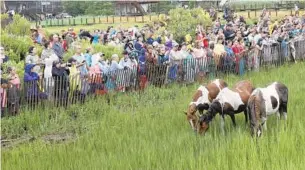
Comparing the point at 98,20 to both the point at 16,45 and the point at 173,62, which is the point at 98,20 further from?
the point at 173,62

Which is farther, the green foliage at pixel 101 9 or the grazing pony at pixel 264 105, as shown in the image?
the green foliage at pixel 101 9

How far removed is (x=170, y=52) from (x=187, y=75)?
804mm

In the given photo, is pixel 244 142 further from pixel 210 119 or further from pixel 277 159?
pixel 210 119

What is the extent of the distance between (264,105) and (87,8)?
20618mm

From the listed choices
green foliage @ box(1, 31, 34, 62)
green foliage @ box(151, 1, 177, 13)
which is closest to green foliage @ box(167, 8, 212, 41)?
green foliage @ box(1, 31, 34, 62)

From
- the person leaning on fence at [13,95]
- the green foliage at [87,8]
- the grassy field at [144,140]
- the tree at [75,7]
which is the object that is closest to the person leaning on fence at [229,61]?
the grassy field at [144,140]

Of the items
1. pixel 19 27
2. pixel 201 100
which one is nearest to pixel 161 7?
pixel 19 27

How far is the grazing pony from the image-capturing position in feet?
24.1

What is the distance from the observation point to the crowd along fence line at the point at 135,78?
9680mm

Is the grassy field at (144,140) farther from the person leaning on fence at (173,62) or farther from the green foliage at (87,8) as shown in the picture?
the green foliage at (87,8)

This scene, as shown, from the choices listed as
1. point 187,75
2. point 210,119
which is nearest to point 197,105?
point 210,119

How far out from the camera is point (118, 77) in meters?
11.6

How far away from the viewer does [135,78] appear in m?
12.1

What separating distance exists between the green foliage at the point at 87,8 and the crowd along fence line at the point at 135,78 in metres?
10.9
